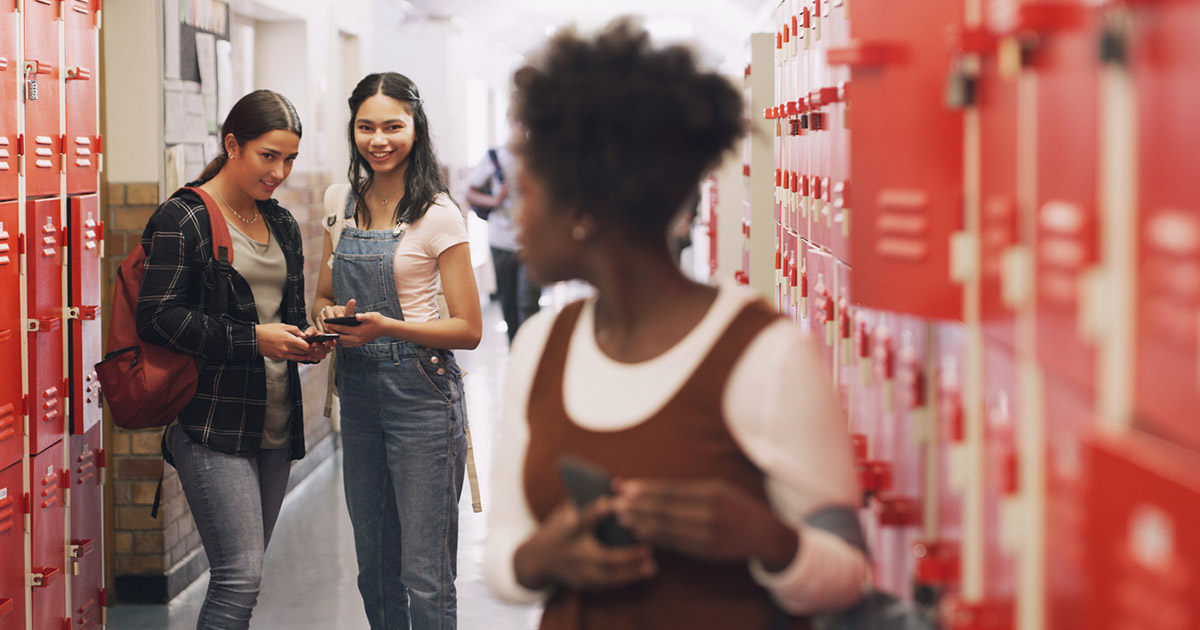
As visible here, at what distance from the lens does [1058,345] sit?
1.09 m

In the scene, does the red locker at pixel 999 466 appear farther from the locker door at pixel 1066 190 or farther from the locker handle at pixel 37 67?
the locker handle at pixel 37 67

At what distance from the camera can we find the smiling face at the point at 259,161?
288 cm

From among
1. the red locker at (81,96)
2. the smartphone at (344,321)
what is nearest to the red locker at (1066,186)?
the smartphone at (344,321)

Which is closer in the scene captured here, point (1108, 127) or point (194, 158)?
point (1108, 127)

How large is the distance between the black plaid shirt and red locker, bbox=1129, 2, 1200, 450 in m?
2.25

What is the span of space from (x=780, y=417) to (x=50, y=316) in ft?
8.37

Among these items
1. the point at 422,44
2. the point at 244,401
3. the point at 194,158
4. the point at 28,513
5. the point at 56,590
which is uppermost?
the point at 422,44

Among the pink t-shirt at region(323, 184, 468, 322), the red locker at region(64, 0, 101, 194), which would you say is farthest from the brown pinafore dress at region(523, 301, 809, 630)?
the red locker at region(64, 0, 101, 194)

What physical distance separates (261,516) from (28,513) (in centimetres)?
68

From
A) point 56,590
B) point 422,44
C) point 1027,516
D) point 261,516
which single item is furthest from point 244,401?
→ point 422,44

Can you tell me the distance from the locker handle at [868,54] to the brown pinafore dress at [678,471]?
502 millimetres

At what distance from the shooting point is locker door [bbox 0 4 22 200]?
2.83 meters

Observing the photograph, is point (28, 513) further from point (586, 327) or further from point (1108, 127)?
point (1108, 127)

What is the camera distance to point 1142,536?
0.92 metres
